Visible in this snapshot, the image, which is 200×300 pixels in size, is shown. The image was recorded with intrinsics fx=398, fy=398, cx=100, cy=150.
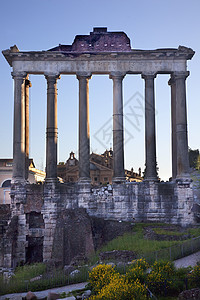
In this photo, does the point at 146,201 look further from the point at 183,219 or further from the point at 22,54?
the point at 22,54

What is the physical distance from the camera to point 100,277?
15.1 m

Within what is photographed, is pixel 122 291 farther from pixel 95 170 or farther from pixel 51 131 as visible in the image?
pixel 95 170

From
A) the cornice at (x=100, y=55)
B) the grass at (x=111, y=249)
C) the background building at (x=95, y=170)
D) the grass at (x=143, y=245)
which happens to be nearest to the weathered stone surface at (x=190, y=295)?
the grass at (x=111, y=249)

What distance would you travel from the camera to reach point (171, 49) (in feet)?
97.3

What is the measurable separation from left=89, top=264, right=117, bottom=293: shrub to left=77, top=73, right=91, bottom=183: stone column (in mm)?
13145

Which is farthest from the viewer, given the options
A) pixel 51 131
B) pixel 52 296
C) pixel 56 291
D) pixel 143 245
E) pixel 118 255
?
pixel 51 131

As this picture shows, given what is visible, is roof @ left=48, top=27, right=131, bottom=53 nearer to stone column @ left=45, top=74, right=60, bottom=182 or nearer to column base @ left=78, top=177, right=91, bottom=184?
stone column @ left=45, top=74, right=60, bottom=182

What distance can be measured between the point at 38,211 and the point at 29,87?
33.6ft

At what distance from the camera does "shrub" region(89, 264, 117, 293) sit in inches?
577

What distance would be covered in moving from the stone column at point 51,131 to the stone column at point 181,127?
8868mm

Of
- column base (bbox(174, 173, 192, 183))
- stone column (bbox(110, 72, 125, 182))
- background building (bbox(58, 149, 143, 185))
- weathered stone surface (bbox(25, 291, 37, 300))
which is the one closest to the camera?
weathered stone surface (bbox(25, 291, 37, 300))

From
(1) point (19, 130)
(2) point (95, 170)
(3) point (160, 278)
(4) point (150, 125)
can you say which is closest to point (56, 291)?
(3) point (160, 278)

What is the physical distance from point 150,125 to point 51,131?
724 cm

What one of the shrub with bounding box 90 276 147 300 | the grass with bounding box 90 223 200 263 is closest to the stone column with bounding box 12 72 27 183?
the grass with bounding box 90 223 200 263
